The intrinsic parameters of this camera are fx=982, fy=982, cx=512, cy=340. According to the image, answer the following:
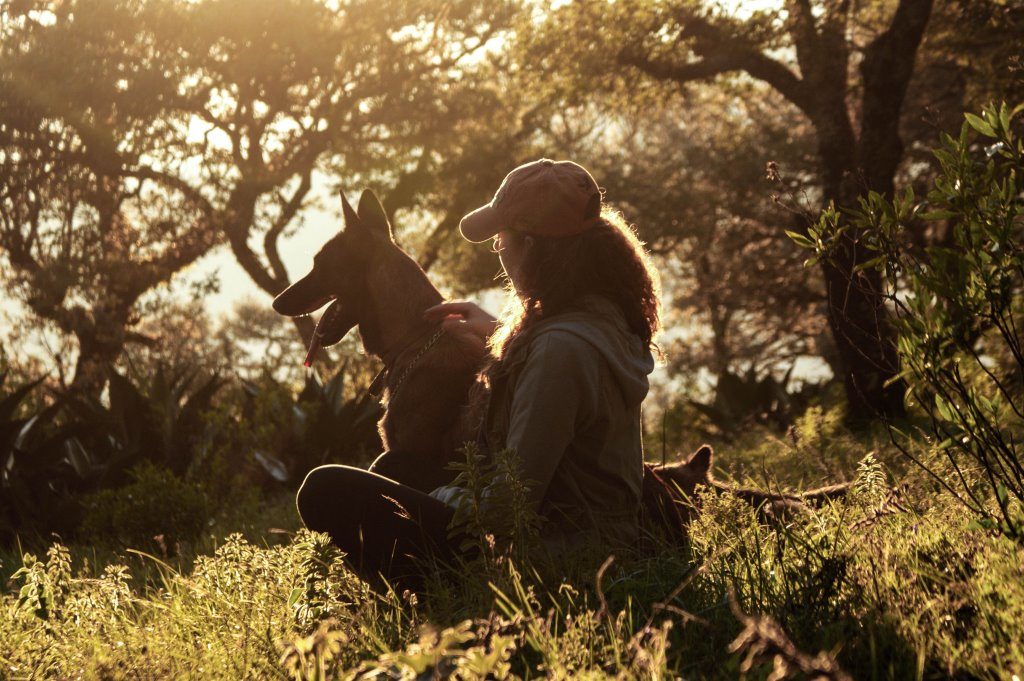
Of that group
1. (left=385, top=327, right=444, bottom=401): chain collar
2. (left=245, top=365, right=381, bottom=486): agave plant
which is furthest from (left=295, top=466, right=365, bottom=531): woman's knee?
(left=245, top=365, right=381, bottom=486): agave plant

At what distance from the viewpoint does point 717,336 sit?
1095 inches

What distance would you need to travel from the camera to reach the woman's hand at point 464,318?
4188 millimetres

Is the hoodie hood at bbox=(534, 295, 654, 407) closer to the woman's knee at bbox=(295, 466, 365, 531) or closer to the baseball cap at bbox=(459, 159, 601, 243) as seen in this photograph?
the baseball cap at bbox=(459, 159, 601, 243)

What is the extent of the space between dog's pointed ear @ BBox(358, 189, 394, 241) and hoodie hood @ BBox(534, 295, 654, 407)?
5.87 ft

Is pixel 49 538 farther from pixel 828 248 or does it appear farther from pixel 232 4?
pixel 232 4

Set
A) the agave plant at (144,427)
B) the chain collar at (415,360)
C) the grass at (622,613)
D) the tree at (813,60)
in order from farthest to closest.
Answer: the tree at (813,60)
the agave plant at (144,427)
the chain collar at (415,360)
the grass at (622,613)

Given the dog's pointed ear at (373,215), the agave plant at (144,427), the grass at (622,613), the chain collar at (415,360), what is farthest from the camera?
the agave plant at (144,427)

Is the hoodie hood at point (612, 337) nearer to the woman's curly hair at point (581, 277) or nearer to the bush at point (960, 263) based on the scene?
the woman's curly hair at point (581, 277)

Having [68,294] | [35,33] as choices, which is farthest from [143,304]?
[35,33]

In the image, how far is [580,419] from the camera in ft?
9.97

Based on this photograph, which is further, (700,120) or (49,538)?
(700,120)

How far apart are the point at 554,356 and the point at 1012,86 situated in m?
10.4

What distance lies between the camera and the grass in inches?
82.4

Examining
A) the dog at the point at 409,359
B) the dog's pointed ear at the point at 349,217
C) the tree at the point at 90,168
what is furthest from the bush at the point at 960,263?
the tree at the point at 90,168
